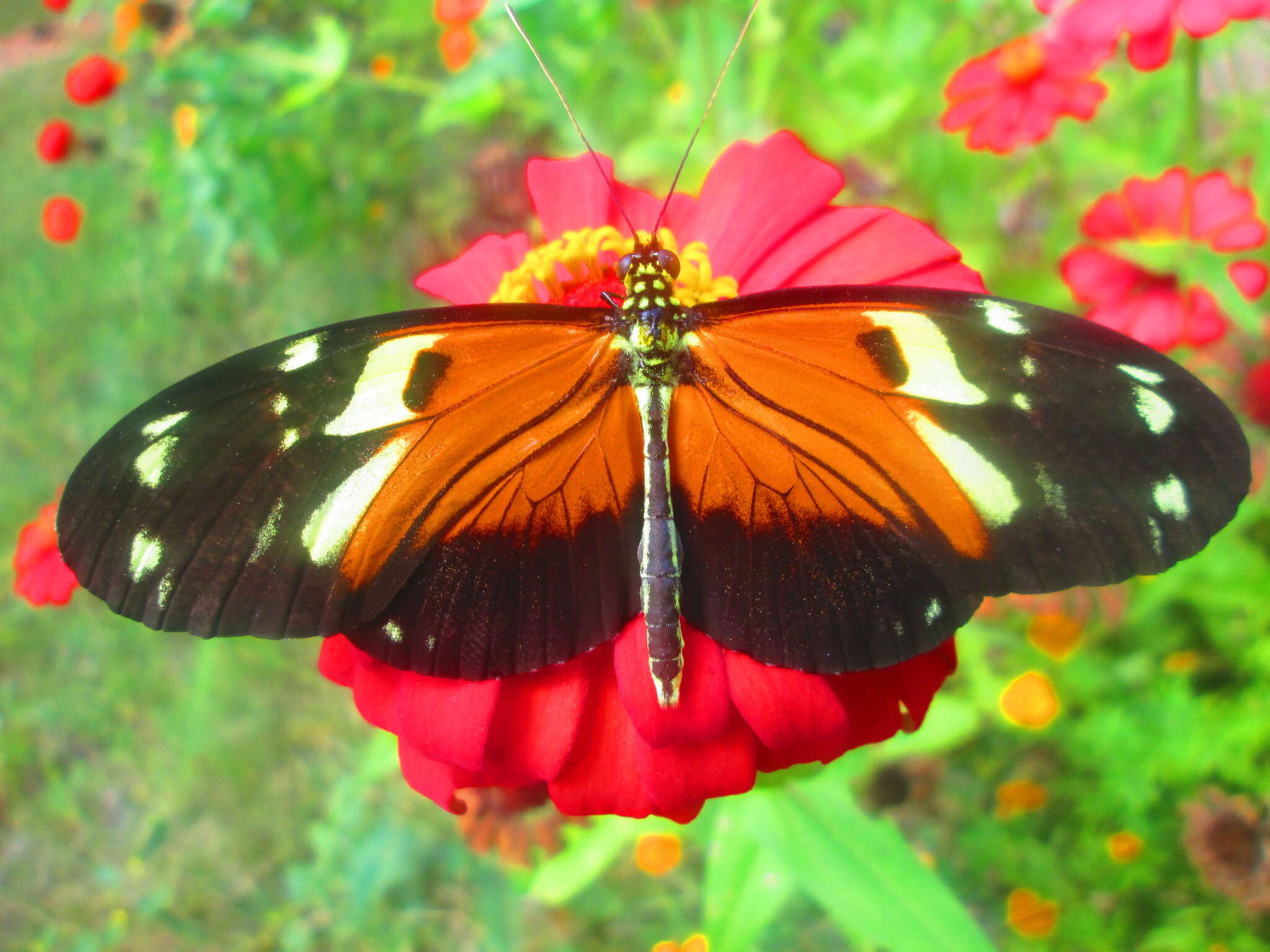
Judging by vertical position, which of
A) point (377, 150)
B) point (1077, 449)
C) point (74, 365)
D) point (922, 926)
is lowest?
point (922, 926)

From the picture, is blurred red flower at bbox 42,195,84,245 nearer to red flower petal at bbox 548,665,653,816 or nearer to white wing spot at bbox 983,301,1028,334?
red flower petal at bbox 548,665,653,816

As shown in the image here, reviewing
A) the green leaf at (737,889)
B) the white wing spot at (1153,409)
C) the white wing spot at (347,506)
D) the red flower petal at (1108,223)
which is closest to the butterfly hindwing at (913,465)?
the white wing spot at (1153,409)

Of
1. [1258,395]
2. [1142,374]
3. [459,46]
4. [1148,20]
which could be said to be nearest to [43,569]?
[459,46]

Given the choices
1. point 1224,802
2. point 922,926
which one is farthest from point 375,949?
point 1224,802

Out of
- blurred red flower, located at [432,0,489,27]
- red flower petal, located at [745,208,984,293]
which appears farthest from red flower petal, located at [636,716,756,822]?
blurred red flower, located at [432,0,489,27]

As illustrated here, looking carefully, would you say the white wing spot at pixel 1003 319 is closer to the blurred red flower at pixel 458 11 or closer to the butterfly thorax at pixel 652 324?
the butterfly thorax at pixel 652 324

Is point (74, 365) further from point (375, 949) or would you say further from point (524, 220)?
point (375, 949)

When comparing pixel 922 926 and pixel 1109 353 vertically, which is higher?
pixel 1109 353

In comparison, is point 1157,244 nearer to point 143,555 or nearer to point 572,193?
point 572,193
